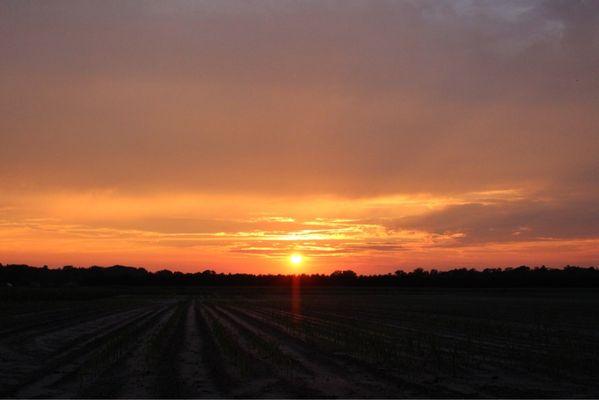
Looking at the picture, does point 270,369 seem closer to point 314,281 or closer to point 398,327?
point 398,327

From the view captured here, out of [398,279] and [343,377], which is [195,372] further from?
[398,279]

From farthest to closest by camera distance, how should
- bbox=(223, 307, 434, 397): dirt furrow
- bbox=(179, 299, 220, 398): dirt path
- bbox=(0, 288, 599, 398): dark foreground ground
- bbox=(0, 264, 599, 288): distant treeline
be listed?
bbox=(0, 264, 599, 288): distant treeline
bbox=(0, 288, 599, 398): dark foreground ground
bbox=(223, 307, 434, 397): dirt furrow
bbox=(179, 299, 220, 398): dirt path

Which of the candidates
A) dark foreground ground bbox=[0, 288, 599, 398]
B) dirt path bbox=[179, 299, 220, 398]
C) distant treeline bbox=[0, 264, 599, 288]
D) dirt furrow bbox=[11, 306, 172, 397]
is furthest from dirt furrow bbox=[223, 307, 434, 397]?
distant treeline bbox=[0, 264, 599, 288]

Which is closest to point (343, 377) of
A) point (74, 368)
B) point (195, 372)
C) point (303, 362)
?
point (303, 362)

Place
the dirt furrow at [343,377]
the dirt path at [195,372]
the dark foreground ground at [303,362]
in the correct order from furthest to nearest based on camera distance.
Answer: the dark foreground ground at [303,362] → the dirt furrow at [343,377] → the dirt path at [195,372]

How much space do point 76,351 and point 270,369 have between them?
738 cm

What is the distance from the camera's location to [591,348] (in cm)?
1809

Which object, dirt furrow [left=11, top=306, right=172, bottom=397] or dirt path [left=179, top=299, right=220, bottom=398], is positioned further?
dirt furrow [left=11, top=306, right=172, bottom=397]

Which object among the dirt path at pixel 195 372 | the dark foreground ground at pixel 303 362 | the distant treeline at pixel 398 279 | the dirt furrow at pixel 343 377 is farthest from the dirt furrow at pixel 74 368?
the distant treeline at pixel 398 279

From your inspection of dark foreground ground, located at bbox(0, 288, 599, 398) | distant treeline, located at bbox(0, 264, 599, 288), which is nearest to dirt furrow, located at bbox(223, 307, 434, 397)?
dark foreground ground, located at bbox(0, 288, 599, 398)

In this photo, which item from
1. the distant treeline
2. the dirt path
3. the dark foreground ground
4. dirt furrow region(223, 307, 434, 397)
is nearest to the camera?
the dirt path

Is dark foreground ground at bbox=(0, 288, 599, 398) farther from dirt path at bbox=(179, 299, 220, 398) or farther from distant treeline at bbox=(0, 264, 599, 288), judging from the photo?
distant treeline at bbox=(0, 264, 599, 288)

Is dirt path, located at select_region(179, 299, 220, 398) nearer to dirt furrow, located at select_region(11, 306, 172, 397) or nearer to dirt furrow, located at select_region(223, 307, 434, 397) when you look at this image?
dirt furrow, located at select_region(11, 306, 172, 397)

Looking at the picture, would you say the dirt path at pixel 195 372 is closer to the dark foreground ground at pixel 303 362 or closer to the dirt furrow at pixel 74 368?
the dark foreground ground at pixel 303 362
